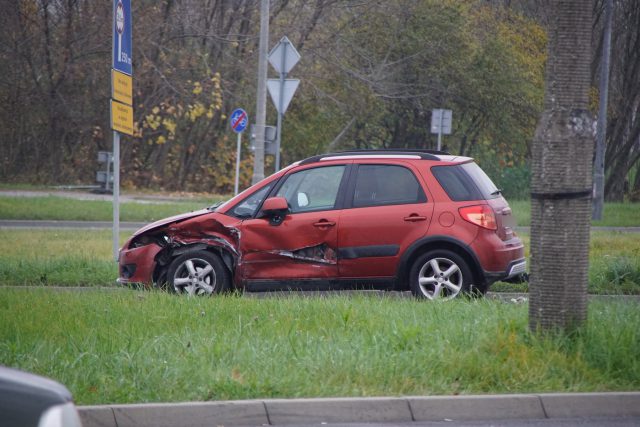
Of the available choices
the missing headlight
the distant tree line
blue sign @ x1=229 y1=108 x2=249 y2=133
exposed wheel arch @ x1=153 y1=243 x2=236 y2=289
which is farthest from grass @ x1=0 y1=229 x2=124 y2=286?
the distant tree line

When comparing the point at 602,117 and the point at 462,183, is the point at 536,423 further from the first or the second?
the point at 602,117

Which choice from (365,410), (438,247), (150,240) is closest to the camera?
(365,410)

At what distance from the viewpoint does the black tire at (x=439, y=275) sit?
35.9 ft

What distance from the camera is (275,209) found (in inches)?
441

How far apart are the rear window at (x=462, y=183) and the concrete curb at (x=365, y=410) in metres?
4.50

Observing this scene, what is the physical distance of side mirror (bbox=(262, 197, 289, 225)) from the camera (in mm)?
11180

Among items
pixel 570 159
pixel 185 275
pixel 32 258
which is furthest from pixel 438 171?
pixel 32 258

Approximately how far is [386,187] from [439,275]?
1.13m

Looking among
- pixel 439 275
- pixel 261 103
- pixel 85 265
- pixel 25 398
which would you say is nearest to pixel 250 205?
pixel 439 275

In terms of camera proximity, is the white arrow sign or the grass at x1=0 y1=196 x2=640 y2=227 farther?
the grass at x1=0 y1=196 x2=640 y2=227

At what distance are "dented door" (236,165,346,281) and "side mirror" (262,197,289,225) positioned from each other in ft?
0.15

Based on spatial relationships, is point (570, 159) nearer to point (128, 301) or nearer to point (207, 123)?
point (128, 301)

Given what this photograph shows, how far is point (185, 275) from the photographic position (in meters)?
11.5

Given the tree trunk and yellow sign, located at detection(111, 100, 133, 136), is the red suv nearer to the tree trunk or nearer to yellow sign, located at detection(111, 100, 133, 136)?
yellow sign, located at detection(111, 100, 133, 136)
